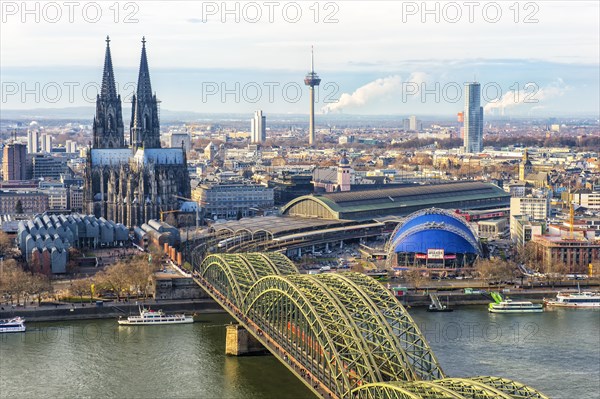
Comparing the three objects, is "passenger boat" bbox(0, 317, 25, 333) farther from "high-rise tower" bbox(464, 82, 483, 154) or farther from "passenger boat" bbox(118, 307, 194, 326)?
"high-rise tower" bbox(464, 82, 483, 154)

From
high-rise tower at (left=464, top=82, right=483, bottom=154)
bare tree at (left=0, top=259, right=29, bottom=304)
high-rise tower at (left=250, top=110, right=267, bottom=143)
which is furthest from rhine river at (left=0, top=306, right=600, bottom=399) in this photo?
high-rise tower at (left=250, top=110, right=267, bottom=143)

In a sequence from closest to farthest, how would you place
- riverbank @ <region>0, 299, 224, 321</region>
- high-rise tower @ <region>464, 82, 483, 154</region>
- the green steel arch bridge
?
the green steel arch bridge, riverbank @ <region>0, 299, 224, 321</region>, high-rise tower @ <region>464, 82, 483, 154</region>

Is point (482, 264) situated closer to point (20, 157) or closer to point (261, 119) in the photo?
point (20, 157)

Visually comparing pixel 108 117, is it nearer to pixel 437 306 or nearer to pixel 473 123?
pixel 437 306

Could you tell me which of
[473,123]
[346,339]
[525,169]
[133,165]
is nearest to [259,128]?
[473,123]

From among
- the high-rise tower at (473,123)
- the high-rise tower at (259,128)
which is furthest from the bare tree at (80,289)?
the high-rise tower at (259,128)

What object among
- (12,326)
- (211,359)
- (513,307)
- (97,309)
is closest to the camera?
(211,359)

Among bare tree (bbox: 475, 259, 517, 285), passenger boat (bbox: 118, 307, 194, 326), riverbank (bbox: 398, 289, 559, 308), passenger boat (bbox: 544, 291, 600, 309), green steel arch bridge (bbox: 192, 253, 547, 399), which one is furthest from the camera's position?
bare tree (bbox: 475, 259, 517, 285)
